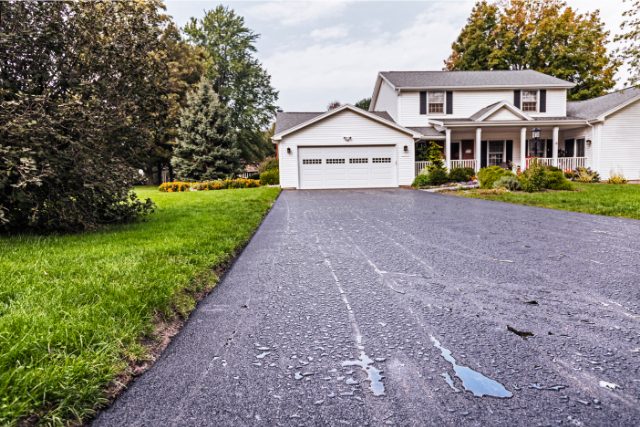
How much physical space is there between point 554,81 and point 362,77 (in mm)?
15152

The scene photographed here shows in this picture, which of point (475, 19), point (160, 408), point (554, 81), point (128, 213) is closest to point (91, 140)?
point (128, 213)

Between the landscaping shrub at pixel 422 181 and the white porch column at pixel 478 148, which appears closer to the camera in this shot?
the landscaping shrub at pixel 422 181

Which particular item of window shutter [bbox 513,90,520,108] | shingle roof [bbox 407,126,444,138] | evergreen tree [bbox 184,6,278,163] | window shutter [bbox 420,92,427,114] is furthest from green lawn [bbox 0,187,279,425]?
evergreen tree [bbox 184,6,278,163]

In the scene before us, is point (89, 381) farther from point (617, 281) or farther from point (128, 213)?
point (128, 213)

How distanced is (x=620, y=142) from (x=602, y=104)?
250cm

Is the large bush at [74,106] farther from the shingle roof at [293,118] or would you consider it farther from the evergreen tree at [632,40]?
the evergreen tree at [632,40]

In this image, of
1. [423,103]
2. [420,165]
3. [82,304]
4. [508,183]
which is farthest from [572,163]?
[82,304]

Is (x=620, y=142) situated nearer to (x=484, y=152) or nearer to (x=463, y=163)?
(x=484, y=152)

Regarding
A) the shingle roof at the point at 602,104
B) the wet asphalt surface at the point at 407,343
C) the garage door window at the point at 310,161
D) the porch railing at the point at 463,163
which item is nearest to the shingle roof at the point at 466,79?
the shingle roof at the point at 602,104

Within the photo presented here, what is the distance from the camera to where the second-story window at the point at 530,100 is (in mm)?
20797

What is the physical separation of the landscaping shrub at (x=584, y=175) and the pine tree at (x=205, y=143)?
1773 cm

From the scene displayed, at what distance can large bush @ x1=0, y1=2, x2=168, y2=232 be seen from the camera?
16.0 feet

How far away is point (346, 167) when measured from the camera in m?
18.5

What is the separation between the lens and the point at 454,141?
20.5 meters
